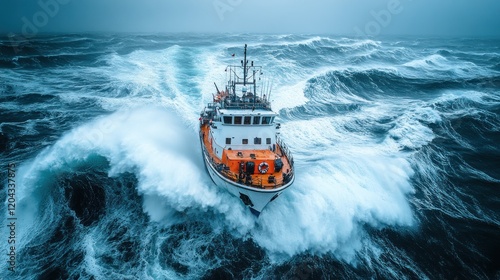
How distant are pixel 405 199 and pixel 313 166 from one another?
19.1 feet

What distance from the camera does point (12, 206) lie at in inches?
530

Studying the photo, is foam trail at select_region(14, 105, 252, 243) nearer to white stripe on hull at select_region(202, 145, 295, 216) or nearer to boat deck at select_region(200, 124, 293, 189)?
white stripe on hull at select_region(202, 145, 295, 216)

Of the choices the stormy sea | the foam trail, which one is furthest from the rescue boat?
the stormy sea

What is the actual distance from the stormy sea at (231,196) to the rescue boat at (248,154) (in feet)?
5.34

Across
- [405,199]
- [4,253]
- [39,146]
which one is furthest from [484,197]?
[39,146]

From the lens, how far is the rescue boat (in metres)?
13.1

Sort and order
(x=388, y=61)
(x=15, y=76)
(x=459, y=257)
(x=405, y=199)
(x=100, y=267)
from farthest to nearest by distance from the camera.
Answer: (x=388, y=61) < (x=15, y=76) < (x=405, y=199) < (x=459, y=257) < (x=100, y=267)

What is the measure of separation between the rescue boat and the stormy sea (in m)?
1.63

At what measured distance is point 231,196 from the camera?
48.8 ft

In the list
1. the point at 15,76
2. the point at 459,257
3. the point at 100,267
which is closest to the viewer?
the point at 100,267

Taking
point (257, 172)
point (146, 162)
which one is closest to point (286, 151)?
point (257, 172)

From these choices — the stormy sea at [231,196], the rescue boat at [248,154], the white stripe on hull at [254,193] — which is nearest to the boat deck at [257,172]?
the rescue boat at [248,154]

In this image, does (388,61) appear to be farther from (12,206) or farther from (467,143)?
(12,206)

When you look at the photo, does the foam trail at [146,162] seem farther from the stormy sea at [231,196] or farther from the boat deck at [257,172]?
the boat deck at [257,172]
